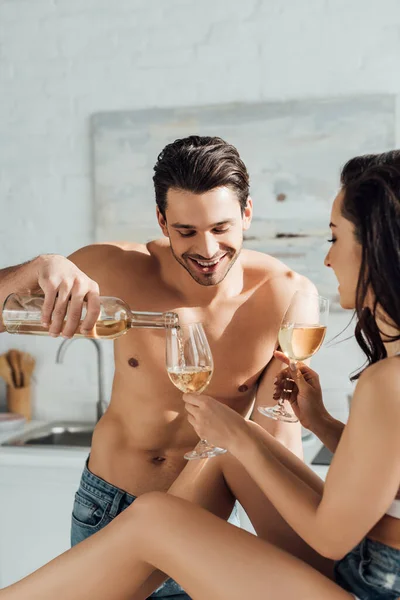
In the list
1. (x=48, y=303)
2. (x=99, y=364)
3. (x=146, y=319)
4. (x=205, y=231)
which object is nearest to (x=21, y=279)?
(x=48, y=303)

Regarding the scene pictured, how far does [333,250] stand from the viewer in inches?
53.8

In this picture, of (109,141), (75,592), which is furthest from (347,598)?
(109,141)

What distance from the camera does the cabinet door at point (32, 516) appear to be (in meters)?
2.92

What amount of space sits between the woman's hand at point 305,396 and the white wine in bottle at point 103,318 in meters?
0.31

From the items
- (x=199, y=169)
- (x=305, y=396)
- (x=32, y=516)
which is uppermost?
(x=199, y=169)

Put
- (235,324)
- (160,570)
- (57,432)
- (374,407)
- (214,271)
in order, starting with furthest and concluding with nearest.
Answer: (57,432)
(235,324)
(214,271)
(160,570)
(374,407)

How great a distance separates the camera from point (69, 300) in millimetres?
1468

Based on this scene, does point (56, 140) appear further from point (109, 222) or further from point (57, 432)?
point (57, 432)

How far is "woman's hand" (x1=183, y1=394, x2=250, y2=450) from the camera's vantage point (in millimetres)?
1373

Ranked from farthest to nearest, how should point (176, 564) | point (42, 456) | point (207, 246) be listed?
point (42, 456), point (207, 246), point (176, 564)

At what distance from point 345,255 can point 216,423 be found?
1.21ft

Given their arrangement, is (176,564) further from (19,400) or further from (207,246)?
(19,400)

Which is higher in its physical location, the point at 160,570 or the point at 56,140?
the point at 56,140

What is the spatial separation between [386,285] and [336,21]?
6.91 ft
